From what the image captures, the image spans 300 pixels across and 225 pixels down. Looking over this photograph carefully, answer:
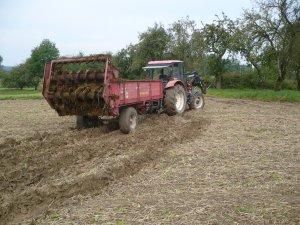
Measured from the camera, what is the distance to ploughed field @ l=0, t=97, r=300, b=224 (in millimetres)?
4965

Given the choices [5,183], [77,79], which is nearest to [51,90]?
[77,79]

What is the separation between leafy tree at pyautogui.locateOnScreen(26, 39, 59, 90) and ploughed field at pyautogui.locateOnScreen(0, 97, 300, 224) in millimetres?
57976

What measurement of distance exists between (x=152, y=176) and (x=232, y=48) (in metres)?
32.0

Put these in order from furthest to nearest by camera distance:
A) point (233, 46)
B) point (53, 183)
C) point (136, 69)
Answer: point (136, 69) → point (233, 46) → point (53, 183)

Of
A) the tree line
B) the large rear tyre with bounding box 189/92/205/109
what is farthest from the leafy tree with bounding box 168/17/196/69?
the large rear tyre with bounding box 189/92/205/109

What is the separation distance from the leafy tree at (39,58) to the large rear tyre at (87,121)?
55.1 meters

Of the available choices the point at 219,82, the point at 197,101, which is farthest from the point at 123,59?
the point at 197,101

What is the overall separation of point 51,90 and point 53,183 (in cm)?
506

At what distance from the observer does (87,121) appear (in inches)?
475

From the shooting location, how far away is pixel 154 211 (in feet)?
16.5

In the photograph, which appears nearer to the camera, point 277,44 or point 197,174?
point 197,174

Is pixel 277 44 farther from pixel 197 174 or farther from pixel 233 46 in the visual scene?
pixel 197 174

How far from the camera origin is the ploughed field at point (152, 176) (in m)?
4.96

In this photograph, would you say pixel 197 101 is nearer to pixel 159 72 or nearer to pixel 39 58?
pixel 159 72
